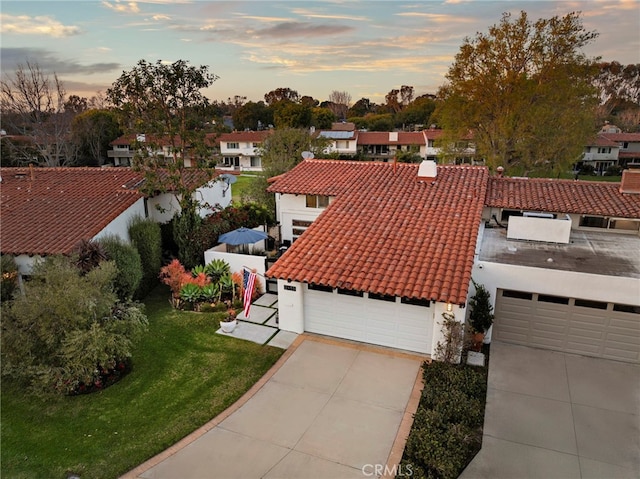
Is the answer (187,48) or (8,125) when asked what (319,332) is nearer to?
(187,48)

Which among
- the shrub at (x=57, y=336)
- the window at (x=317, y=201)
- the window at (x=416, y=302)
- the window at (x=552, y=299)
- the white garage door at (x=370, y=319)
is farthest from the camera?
the window at (x=317, y=201)

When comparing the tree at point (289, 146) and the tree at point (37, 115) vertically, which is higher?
the tree at point (37, 115)

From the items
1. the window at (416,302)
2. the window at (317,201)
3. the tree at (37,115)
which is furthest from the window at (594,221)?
the tree at (37,115)

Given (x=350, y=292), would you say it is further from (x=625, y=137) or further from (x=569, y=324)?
(x=625, y=137)

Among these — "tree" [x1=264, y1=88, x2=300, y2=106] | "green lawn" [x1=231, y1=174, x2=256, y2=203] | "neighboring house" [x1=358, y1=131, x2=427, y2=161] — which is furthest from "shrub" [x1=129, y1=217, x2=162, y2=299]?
"tree" [x1=264, y1=88, x2=300, y2=106]

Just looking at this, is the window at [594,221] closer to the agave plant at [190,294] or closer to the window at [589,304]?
the window at [589,304]

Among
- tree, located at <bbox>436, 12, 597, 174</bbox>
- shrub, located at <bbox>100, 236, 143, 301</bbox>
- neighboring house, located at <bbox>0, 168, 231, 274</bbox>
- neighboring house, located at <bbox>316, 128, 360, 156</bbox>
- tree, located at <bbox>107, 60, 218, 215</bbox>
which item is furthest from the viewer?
neighboring house, located at <bbox>316, 128, 360, 156</bbox>

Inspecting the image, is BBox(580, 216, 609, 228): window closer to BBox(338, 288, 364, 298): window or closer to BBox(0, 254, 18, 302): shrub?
BBox(338, 288, 364, 298): window
